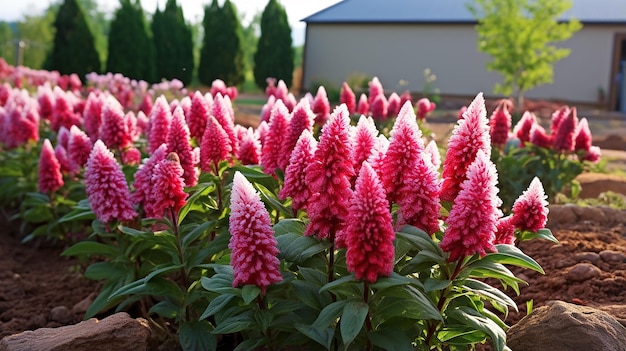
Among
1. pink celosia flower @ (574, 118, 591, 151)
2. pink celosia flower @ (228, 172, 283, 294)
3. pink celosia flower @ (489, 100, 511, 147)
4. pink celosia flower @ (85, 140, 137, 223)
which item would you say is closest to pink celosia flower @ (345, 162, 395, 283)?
pink celosia flower @ (228, 172, 283, 294)

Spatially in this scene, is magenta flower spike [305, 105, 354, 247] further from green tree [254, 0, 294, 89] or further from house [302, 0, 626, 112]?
green tree [254, 0, 294, 89]

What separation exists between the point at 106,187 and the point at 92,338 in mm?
839

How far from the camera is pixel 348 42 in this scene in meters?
31.8

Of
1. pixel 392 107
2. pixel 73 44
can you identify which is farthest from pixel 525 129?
pixel 73 44

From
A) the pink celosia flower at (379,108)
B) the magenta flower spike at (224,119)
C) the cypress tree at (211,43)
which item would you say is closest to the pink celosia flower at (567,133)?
the pink celosia flower at (379,108)

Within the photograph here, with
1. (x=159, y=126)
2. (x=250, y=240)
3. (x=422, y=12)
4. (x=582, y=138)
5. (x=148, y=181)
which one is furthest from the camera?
(x=422, y=12)

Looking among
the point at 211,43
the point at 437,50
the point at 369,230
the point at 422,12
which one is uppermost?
the point at 422,12

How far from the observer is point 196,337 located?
11.7 ft

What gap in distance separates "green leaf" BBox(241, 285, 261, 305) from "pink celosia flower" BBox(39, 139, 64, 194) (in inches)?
119

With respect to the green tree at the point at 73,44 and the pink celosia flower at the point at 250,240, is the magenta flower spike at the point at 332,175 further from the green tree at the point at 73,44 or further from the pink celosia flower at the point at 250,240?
the green tree at the point at 73,44

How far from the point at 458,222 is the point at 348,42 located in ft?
97.6

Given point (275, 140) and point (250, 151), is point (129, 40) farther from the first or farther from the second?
point (275, 140)

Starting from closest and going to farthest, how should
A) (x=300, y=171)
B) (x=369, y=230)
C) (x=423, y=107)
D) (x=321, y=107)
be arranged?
(x=369, y=230) < (x=300, y=171) < (x=321, y=107) < (x=423, y=107)

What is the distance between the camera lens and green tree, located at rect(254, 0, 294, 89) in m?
31.9
